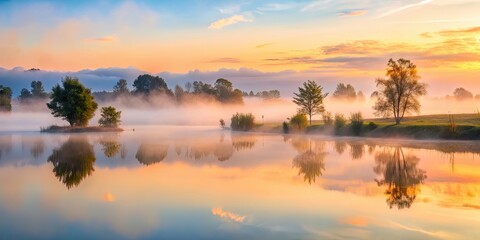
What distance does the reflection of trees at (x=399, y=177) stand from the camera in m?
15.2

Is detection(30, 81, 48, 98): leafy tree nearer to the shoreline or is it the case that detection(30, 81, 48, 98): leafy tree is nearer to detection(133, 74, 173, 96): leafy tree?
detection(133, 74, 173, 96): leafy tree

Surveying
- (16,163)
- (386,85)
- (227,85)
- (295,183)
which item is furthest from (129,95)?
(295,183)

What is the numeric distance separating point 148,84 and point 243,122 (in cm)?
9638

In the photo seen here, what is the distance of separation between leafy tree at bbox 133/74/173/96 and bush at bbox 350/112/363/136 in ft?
399

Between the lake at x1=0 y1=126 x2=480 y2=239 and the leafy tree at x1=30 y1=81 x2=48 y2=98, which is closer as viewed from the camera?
the lake at x1=0 y1=126 x2=480 y2=239

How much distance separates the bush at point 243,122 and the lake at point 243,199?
49311mm

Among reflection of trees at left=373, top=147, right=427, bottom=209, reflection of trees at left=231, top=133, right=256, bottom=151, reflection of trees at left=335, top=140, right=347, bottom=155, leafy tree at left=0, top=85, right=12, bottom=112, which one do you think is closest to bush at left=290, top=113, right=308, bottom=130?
reflection of trees at left=231, top=133, right=256, bottom=151

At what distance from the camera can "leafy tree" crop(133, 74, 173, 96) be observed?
543ft

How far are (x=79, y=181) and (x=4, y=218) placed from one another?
6957 millimetres

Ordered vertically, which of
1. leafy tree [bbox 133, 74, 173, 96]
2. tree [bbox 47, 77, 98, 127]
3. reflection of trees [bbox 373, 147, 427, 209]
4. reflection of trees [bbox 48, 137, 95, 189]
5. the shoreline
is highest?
leafy tree [bbox 133, 74, 173, 96]

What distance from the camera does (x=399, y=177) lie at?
2023cm

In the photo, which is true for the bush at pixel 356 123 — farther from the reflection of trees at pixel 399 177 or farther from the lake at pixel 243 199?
the lake at pixel 243 199

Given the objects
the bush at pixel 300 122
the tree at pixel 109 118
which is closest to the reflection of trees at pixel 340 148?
the bush at pixel 300 122

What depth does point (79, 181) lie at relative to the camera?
1942cm
